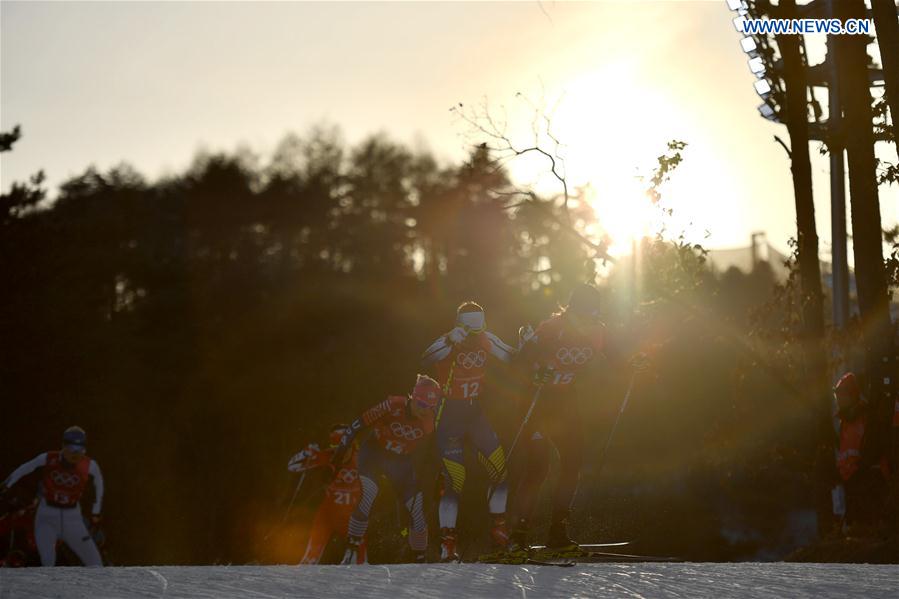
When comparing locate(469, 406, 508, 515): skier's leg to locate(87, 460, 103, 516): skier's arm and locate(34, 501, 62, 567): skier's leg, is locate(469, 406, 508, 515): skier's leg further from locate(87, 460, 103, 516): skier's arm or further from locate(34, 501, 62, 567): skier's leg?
locate(34, 501, 62, 567): skier's leg

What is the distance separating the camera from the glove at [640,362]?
13.6 meters

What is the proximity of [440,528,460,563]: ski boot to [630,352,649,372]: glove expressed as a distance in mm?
2283

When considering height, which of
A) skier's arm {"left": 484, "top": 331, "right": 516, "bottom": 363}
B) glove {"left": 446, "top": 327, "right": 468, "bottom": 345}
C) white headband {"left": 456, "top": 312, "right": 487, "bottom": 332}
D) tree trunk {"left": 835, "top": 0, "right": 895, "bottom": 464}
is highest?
tree trunk {"left": 835, "top": 0, "right": 895, "bottom": 464}

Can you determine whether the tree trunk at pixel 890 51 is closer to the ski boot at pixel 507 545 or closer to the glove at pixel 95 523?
the ski boot at pixel 507 545

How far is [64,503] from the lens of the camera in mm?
18641

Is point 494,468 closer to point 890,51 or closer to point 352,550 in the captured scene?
point 352,550

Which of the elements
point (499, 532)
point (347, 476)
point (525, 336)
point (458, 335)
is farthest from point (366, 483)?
point (525, 336)

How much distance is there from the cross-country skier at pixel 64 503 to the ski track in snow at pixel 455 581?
23.7 ft

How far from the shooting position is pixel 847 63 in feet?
62.9

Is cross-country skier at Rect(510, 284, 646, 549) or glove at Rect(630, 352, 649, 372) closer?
cross-country skier at Rect(510, 284, 646, 549)

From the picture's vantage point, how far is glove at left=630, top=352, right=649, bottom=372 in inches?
535

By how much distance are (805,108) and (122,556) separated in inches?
963

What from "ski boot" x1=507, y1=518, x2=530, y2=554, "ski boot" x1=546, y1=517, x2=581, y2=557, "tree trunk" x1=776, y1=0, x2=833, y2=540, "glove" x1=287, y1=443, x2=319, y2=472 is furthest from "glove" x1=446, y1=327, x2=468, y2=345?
"tree trunk" x1=776, y1=0, x2=833, y2=540

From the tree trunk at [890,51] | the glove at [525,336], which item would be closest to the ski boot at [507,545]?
the glove at [525,336]
